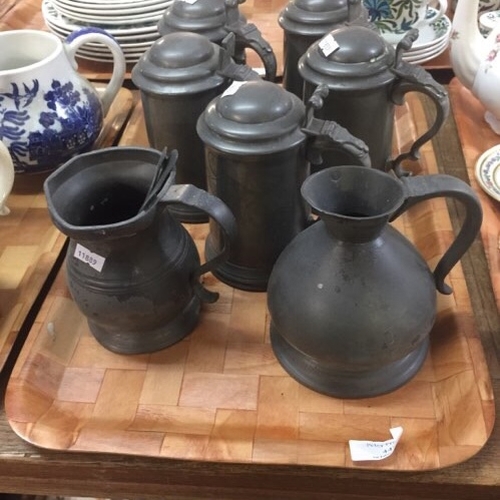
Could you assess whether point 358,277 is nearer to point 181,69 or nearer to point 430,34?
point 181,69

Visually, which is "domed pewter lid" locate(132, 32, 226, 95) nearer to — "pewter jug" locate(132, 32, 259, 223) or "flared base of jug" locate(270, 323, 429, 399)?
"pewter jug" locate(132, 32, 259, 223)

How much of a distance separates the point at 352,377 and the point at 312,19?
507mm

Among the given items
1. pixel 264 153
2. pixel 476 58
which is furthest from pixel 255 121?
pixel 476 58

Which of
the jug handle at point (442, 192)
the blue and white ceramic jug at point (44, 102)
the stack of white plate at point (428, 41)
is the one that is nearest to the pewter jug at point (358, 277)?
the jug handle at point (442, 192)

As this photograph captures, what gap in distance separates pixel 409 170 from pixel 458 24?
24cm

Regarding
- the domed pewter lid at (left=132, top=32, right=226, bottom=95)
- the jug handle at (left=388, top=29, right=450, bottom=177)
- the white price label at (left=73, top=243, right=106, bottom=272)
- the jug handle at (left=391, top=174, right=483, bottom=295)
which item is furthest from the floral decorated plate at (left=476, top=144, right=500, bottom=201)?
the white price label at (left=73, top=243, right=106, bottom=272)

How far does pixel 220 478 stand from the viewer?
1.91ft

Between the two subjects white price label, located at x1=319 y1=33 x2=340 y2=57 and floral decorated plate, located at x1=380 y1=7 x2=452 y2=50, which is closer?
white price label, located at x1=319 y1=33 x2=340 y2=57

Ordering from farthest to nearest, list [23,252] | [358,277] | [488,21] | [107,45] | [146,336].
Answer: [488,21] < [107,45] < [23,252] < [146,336] < [358,277]

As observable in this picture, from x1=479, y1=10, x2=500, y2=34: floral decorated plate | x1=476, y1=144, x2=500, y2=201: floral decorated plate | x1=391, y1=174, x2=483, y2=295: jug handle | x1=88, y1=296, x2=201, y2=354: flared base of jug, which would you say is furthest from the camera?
x1=479, y1=10, x2=500, y2=34: floral decorated plate

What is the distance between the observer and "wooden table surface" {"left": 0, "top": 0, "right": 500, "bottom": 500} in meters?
0.56

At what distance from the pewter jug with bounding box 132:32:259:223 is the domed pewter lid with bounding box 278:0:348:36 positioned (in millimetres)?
144

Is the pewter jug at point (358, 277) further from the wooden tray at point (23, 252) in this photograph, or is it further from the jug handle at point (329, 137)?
the wooden tray at point (23, 252)

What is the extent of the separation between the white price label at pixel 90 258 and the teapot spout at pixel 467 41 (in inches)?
26.2
